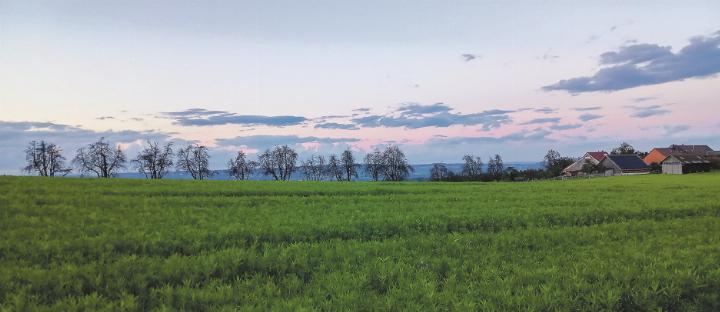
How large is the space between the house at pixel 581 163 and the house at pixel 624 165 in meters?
3.83

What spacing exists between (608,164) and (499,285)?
412ft

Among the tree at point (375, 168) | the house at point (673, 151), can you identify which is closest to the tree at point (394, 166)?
the tree at point (375, 168)

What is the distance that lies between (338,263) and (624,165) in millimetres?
125737

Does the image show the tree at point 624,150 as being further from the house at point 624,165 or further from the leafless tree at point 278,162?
the leafless tree at point 278,162

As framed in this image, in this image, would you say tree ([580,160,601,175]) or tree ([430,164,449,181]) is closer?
tree ([580,160,601,175])

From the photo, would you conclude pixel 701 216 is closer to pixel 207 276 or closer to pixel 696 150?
pixel 207 276

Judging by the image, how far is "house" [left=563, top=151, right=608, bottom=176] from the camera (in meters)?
118

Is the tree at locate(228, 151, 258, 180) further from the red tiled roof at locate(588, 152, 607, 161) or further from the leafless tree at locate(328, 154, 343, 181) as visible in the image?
the red tiled roof at locate(588, 152, 607, 161)

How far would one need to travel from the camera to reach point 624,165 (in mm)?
113625

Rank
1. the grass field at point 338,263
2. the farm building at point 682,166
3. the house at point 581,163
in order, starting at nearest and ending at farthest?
1. the grass field at point 338,263
2. the farm building at point 682,166
3. the house at point 581,163

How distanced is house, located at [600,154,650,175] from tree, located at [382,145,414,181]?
2072 inches

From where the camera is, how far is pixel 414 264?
9.67m

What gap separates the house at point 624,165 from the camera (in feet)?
368

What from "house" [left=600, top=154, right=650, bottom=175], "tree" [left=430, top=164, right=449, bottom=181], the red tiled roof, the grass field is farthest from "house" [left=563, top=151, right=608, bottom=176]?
the grass field
